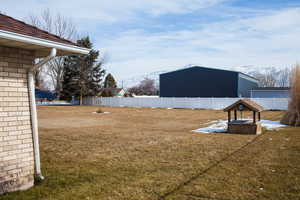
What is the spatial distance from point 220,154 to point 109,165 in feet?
9.48

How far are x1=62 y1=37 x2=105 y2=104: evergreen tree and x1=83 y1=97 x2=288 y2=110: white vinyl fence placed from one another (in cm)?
181

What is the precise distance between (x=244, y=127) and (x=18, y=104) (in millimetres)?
8558

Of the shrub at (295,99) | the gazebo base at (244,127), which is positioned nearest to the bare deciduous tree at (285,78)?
the shrub at (295,99)

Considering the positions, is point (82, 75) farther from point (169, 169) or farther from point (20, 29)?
point (20, 29)

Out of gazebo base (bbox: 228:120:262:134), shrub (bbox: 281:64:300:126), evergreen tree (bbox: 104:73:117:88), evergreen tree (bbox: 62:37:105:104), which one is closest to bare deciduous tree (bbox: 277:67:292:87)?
shrub (bbox: 281:64:300:126)

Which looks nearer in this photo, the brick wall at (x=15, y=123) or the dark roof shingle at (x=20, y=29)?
the dark roof shingle at (x=20, y=29)

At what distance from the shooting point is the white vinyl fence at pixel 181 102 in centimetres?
2708

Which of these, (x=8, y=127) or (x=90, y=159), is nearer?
(x=8, y=127)

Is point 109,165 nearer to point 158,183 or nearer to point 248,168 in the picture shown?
point 158,183

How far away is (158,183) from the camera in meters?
4.69

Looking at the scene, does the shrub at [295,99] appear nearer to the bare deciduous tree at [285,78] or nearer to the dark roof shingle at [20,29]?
the bare deciduous tree at [285,78]

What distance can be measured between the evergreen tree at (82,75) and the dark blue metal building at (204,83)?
1045 centimetres

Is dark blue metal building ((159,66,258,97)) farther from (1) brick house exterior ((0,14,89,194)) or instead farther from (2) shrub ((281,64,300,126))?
(1) brick house exterior ((0,14,89,194))

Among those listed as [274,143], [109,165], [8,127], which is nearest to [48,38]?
[8,127]
